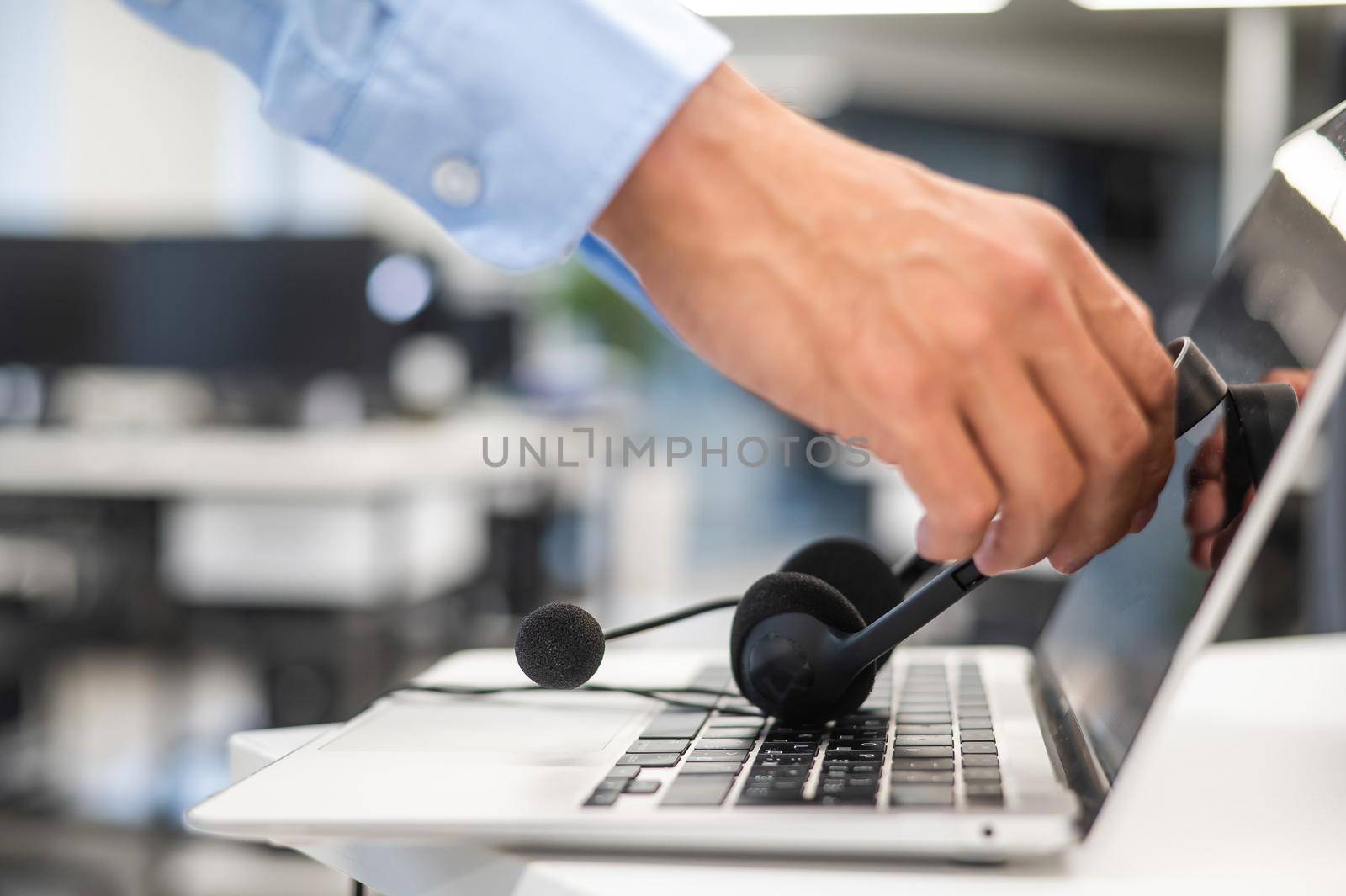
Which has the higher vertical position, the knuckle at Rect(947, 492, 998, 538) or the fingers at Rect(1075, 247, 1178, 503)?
the fingers at Rect(1075, 247, 1178, 503)

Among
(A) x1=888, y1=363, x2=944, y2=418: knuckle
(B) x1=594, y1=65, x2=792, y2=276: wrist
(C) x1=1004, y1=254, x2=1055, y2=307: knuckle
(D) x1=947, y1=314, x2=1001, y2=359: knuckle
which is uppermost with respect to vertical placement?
(B) x1=594, y1=65, x2=792, y2=276: wrist

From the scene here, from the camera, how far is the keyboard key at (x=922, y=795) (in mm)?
387

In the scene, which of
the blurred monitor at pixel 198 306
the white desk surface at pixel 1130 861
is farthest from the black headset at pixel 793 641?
the blurred monitor at pixel 198 306

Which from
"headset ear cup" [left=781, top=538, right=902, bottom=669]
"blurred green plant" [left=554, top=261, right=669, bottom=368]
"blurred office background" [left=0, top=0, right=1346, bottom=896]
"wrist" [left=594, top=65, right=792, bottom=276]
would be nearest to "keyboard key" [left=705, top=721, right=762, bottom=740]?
"headset ear cup" [left=781, top=538, right=902, bottom=669]

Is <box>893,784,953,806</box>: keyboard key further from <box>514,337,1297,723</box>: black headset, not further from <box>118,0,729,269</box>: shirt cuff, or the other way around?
<box>118,0,729,269</box>: shirt cuff

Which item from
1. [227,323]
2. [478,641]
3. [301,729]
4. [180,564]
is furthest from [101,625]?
[301,729]

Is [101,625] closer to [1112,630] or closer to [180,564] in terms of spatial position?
[180,564]

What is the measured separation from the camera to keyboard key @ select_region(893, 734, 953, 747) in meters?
0.47

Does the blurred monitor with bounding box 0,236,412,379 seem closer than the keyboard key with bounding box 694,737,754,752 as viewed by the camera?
No

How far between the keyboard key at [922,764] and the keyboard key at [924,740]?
2 cm

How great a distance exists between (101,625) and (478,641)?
4.01 feet

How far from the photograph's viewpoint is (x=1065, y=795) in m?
0.40

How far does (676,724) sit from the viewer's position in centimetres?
52

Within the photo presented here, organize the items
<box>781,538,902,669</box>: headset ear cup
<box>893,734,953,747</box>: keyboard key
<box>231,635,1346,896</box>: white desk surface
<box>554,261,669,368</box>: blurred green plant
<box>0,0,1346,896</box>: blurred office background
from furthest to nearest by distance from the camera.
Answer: <box>554,261,669,368</box>: blurred green plant < <box>0,0,1346,896</box>: blurred office background < <box>781,538,902,669</box>: headset ear cup < <box>893,734,953,747</box>: keyboard key < <box>231,635,1346,896</box>: white desk surface
